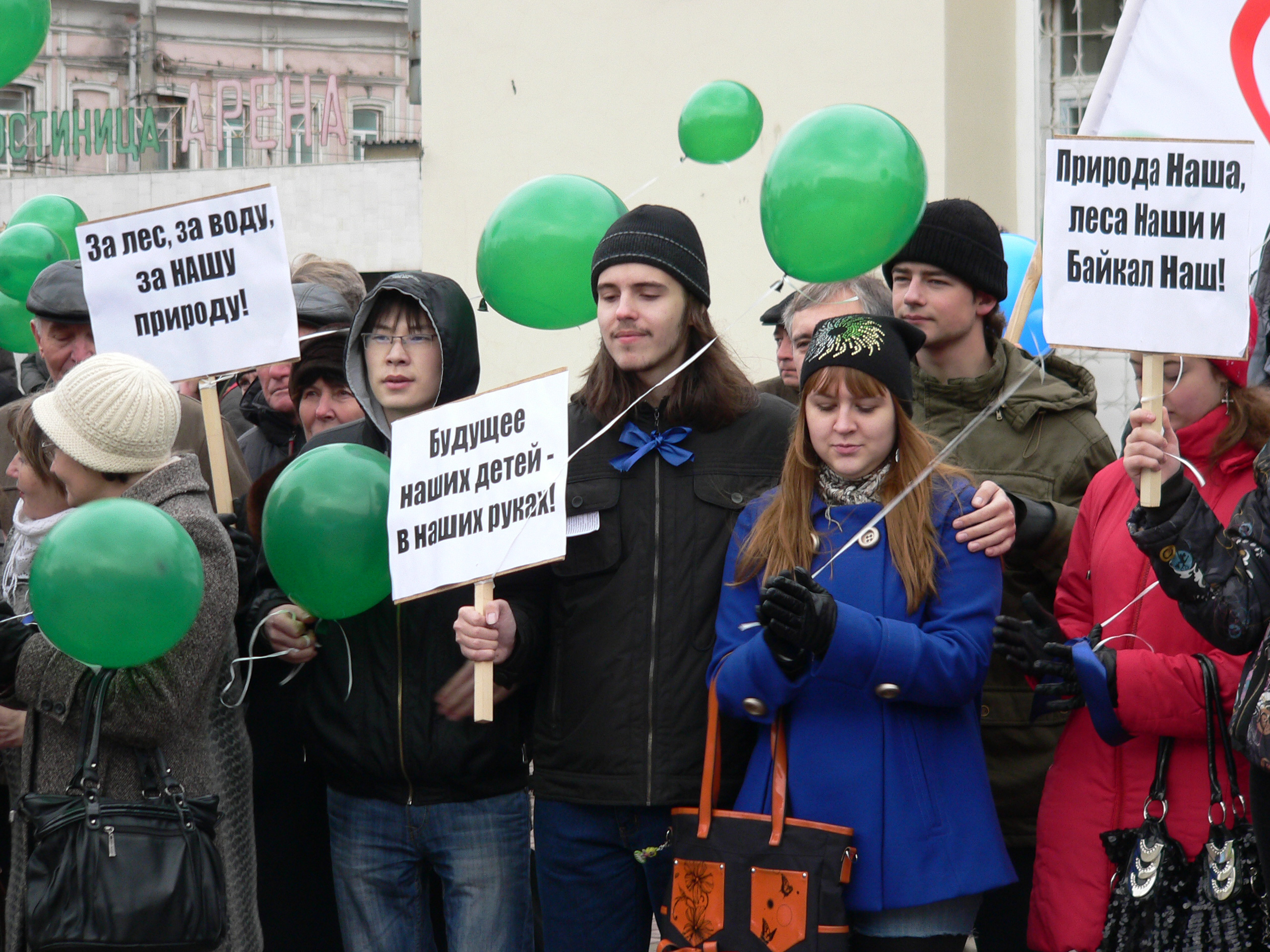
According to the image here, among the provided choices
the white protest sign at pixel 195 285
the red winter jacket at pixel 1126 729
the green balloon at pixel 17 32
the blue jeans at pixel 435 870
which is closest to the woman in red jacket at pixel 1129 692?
the red winter jacket at pixel 1126 729

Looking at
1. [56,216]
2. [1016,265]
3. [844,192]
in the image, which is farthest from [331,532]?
[56,216]

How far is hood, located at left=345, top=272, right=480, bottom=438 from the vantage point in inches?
140

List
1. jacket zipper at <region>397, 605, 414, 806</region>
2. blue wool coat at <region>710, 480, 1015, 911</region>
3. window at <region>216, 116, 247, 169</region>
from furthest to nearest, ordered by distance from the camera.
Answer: window at <region>216, 116, 247, 169</region> < jacket zipper at <region>397, 605, 414, 806</region> < blue wool coat at <region>710, 480, 1015, 911</region>

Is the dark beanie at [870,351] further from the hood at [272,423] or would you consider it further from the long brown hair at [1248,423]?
the hood at [272,423]

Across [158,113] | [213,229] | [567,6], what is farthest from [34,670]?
[158,113]

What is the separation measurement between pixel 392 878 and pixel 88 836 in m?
0.74

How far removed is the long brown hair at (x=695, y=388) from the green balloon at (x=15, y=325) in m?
2.91

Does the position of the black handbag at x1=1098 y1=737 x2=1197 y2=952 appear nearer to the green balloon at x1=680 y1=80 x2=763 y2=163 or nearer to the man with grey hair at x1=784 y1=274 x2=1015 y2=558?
the man with grey hair at x1=784 y1=274 x2=1015 y2=558

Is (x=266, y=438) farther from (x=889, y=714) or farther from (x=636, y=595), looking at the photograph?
(x=889, y=714)

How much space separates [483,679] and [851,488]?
86 centimetres

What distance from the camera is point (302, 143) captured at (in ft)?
64.4

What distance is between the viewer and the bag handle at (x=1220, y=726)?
2.76 m

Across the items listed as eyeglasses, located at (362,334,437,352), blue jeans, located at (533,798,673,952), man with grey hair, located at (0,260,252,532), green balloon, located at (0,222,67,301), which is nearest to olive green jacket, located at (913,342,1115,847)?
blue jeans, located at (533,798,673,952)

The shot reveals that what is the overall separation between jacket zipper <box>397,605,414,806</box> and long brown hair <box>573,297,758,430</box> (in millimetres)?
686
